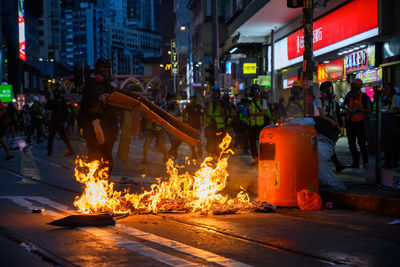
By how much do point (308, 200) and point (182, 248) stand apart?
2707mm

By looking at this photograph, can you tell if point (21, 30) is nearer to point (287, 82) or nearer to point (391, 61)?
point (287, 82)

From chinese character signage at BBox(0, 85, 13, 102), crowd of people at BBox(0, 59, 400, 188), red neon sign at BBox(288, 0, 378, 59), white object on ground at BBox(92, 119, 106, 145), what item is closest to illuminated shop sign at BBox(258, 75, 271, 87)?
red neon sign at BBox(288, 0, 378, 59)

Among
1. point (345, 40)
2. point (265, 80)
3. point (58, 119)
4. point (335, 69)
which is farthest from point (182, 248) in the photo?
point (265, 80)

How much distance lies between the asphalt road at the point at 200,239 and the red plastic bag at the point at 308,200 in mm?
157

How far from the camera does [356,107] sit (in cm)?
1109

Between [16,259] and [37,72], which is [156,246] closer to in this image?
[16,259]

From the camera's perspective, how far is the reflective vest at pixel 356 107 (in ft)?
36.2

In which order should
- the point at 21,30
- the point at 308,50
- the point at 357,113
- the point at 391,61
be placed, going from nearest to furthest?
the point at 357,113 → the point at 308,50 → the point at 391,61 → the point at 21,30

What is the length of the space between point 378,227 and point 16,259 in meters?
3.54

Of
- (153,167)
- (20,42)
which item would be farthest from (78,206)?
(20,42)

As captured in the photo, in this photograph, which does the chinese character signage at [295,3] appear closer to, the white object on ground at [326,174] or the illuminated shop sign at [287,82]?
the white object on ground at [326,174]

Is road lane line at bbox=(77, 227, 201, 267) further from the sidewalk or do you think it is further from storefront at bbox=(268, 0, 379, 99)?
storefront at bbox=(268, 0, 379, 99)

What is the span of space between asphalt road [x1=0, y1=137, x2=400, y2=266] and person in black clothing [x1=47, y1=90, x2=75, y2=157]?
8926 mm

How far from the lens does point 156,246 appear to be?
502 centimetres
